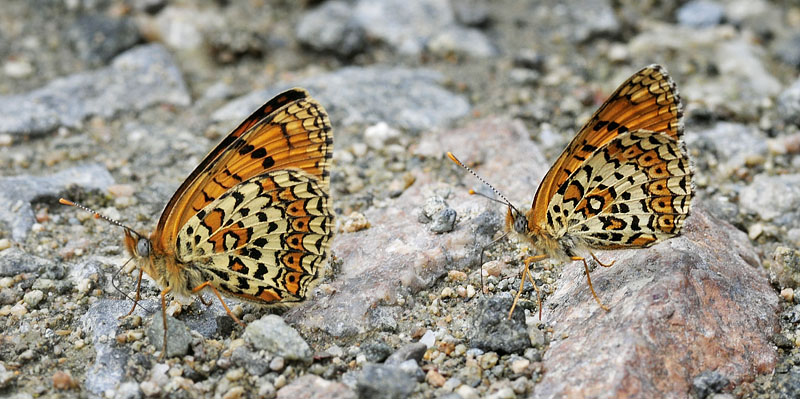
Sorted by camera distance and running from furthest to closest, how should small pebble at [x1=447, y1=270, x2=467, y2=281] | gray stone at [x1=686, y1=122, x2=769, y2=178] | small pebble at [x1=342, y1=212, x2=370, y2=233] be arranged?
gray stone at [x1=686, y1=122, x2=769, y2=178]
small pebble at [x1=342, y1=212, x2=370, y2=233]
small pebble at [x1=447, y1=270, x2=467, y2=281]

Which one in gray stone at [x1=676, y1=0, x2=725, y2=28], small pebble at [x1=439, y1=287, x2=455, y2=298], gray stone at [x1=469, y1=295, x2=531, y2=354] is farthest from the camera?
gray stone at [x1=676, y1=0, x2=725, y2=28]

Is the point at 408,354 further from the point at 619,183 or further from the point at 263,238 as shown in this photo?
the point at 619,183

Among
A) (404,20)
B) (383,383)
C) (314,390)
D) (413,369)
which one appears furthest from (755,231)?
(404,20)

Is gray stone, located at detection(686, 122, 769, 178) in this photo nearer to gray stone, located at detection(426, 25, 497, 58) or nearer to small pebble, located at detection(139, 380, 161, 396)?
gray stone, located at detection(426, 25, 497, 58)

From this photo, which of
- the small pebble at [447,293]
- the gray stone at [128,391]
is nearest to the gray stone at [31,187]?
the gray stone at [128,391]

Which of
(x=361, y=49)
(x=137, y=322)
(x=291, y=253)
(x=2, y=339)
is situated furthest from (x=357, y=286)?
(x=361, y=49)

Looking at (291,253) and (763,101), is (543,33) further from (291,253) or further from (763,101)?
(291,253)

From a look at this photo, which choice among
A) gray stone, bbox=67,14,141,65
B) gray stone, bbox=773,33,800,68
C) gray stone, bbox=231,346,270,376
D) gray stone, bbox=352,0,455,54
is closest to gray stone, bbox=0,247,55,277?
gray stone, bbox=231,346,270,376
